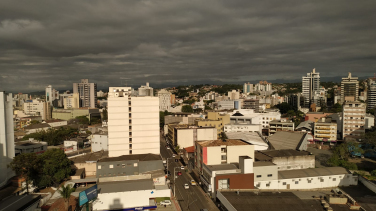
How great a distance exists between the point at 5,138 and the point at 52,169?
7188 millimetres

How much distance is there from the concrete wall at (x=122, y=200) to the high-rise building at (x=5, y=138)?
46.4 ft

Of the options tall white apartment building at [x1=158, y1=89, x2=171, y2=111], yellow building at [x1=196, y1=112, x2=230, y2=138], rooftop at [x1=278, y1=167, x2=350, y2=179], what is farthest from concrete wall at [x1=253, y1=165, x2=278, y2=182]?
tall white apartment building at [x1=158, y1=89, x2=171, y2=111]

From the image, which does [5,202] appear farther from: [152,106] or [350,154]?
[350,154]

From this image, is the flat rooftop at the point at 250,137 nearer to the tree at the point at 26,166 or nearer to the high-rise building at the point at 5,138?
the tree at the point at 26,166

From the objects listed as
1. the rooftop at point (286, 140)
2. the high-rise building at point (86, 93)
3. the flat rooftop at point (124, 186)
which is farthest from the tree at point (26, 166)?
the high-rise building at point (86, 93)

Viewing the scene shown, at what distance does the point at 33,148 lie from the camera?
38125mm

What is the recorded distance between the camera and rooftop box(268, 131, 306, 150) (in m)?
37.1

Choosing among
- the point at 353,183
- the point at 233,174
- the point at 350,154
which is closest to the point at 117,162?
the point at 233,174

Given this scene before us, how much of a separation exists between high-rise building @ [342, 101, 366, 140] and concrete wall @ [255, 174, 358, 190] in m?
21.1

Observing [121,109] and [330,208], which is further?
[121,109]

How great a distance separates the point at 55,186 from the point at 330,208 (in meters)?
24.4

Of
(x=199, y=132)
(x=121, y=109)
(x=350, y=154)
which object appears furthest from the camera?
(x=199, y=132)

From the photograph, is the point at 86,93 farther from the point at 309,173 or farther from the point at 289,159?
the point at 309,173

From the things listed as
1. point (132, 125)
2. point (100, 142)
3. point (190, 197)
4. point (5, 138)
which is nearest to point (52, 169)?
point (5, 138)
